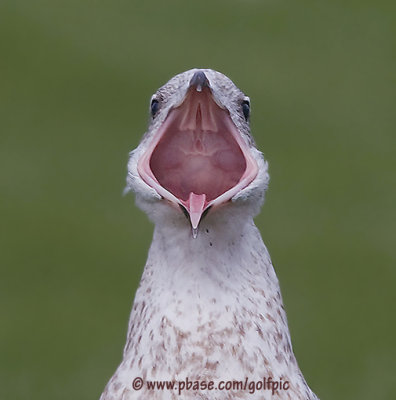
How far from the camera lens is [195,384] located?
2.67 m

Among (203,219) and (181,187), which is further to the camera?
(181,187)

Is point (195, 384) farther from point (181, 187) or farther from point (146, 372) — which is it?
point (181, 187)

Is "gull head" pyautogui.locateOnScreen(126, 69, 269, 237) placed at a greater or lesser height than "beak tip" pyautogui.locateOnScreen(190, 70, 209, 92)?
lesser

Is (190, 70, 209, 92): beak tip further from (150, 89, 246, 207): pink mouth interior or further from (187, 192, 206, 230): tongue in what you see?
(187, 192, 206, 230): tongue

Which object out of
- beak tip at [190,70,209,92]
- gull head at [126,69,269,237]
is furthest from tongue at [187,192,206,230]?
beak tip at [190,70,209,92]

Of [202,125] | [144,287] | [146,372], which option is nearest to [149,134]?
[202,125]

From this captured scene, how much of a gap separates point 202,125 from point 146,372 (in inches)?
20.0

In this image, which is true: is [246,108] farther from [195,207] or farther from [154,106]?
[195,207]

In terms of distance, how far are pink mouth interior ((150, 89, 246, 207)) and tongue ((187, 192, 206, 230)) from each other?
8cm

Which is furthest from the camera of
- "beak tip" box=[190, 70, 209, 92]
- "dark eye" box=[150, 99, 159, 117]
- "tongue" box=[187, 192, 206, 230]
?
"dark eye" box=[150, 99, 159, 117]

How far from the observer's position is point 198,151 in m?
2.83

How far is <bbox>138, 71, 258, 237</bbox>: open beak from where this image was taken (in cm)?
276

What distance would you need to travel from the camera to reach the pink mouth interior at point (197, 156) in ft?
9.12

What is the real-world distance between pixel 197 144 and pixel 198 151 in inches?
0.6
